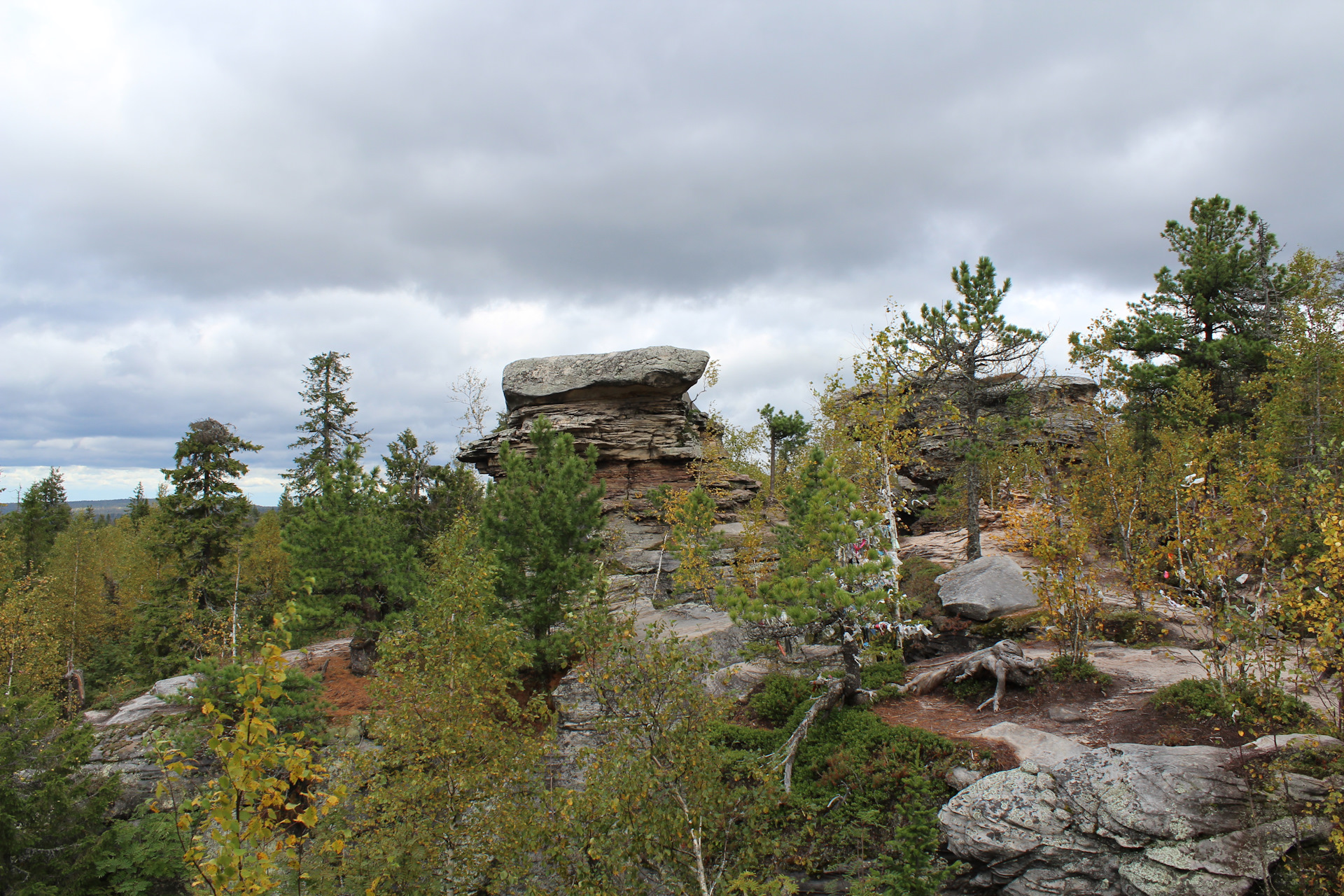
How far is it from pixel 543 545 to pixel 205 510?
15.0 metres

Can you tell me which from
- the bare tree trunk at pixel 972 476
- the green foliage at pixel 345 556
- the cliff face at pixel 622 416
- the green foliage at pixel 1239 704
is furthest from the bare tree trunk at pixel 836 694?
the cliff face at pixel 622 416

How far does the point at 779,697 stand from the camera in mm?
14312

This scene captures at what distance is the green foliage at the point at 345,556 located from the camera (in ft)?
66.3

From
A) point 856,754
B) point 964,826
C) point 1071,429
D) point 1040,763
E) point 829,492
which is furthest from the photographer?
point 1071,429

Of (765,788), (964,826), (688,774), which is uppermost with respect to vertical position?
(688,774)

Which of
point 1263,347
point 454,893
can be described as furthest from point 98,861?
point 1263,347

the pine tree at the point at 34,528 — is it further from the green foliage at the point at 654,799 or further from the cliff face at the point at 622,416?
the green foliage at the point at 654,799

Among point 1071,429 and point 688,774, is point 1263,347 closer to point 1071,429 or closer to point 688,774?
point 1071,429

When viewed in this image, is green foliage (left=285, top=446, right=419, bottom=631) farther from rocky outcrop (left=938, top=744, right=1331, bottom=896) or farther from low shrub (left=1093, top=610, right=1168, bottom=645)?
low shrub (left=1093, top=610, right=1168, bottom=645)

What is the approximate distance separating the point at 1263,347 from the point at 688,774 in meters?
→ 28.9

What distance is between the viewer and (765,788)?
8453mm

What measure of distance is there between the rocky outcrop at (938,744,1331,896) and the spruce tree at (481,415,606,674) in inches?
418

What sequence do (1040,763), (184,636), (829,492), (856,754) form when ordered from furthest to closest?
(184,636), (829,492), (856,754), (1040,763)

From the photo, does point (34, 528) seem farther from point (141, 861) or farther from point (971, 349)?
point (971, 349)
